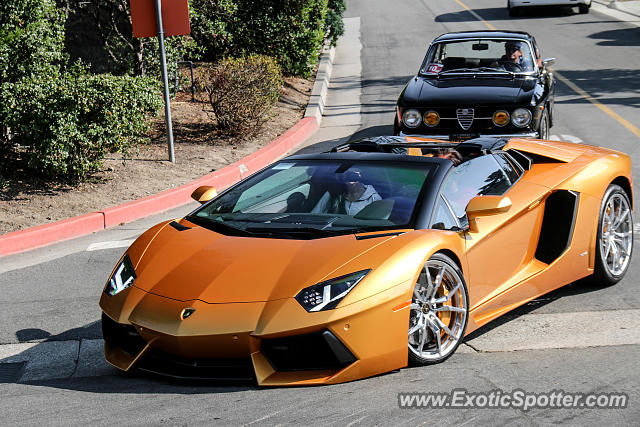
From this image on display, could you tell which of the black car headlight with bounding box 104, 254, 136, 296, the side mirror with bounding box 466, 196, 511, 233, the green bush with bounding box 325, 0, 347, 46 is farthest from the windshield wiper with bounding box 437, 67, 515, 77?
the green bush with bounding box 325, 0, 347, 46

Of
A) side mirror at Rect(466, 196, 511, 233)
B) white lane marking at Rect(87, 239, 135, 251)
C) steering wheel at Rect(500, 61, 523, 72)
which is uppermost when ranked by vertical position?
steering wheel at Rect(500, 61, 523, 72)

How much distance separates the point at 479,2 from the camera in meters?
38.2

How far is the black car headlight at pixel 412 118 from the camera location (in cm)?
1098

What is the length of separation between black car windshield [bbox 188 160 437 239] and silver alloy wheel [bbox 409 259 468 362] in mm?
378

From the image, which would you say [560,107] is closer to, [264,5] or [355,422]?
[264,5]

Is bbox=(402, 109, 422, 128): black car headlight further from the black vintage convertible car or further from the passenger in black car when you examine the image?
the passenger in black car

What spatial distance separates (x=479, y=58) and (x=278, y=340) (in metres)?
8.79

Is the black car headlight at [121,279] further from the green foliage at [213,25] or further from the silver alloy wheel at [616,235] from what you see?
the green foliage at [213,25]

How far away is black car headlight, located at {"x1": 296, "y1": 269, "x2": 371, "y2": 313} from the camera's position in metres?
4.39

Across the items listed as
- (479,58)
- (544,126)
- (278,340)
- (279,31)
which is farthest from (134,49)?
(278,340)

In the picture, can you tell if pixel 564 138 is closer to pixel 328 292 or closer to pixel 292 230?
pixel 292 230

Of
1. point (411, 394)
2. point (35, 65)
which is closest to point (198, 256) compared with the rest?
point (411, 394)

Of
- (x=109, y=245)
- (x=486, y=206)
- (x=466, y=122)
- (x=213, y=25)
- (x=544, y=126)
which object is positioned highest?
(x=213, y=25)

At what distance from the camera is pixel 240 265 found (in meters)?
4.78
